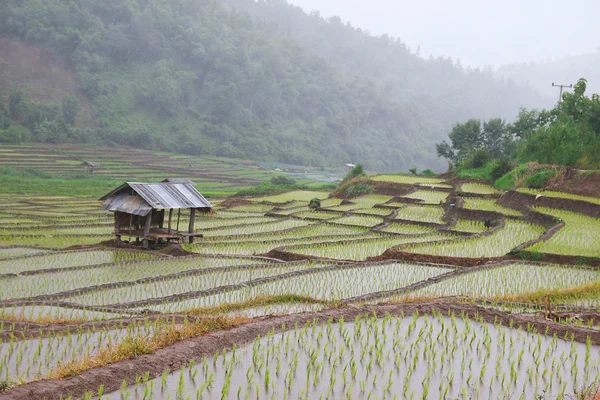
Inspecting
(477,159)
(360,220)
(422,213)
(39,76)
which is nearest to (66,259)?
(360,220)

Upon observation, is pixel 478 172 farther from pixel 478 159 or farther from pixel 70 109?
pixel 70 109

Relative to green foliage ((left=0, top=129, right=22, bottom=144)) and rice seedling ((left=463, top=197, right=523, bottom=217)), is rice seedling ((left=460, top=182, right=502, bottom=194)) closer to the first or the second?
rice seedling ((left=463, top=197, right=523, bottom=217))

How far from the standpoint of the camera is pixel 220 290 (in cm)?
975

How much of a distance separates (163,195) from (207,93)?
52741mm

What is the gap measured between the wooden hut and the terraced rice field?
74 cm

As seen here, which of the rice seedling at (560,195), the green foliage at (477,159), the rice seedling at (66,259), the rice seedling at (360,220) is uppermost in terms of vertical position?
the green foliage at (477,159)

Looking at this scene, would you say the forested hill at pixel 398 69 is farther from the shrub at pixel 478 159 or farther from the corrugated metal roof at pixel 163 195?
the corrugated metal roof at pixel 163 195

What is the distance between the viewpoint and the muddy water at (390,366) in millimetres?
4945

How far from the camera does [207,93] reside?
215ft

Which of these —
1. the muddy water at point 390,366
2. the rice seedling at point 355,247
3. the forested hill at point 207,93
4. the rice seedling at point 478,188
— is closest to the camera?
the muddy water at point 390,366

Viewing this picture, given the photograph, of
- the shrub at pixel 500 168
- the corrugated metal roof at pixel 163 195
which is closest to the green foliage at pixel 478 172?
the shrub at pixel 500 168

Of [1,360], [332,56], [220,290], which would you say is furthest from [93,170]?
[332,56]

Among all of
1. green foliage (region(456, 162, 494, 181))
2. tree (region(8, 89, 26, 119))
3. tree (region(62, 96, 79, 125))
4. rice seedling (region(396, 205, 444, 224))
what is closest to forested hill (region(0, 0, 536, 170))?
tree (region(8, 89, 26, 119))

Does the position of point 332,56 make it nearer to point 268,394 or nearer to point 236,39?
point 236,39
